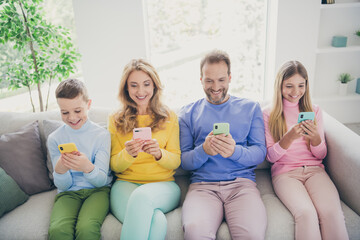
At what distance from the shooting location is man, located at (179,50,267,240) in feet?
5.13

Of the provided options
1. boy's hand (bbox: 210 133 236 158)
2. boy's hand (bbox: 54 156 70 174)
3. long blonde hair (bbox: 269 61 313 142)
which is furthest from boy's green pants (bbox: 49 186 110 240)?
long blonde hair (bbox: 269 61 313 142)

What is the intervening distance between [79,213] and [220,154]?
835 millimetres

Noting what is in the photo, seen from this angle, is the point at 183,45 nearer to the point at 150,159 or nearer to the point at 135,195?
the point at 150,159

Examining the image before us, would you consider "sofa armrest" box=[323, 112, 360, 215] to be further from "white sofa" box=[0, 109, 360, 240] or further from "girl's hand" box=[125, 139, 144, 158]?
"girl's hand" box=[125, 139, 144, 158]

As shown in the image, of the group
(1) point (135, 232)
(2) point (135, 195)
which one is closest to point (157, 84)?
(2) point (135, 195)

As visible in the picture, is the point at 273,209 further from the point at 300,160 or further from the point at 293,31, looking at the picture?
the point at 293,31

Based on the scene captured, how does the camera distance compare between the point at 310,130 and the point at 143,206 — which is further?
the point at 310,130

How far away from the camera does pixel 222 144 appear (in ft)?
5.32

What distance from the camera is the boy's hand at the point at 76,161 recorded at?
157 cm

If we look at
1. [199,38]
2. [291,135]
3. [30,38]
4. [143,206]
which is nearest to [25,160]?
[143,206]

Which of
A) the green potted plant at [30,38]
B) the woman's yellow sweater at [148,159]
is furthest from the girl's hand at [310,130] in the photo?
the green potted plant at [30,38]

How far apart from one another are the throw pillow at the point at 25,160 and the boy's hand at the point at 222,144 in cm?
109

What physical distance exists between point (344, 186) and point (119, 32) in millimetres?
2399

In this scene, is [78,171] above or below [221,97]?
below
